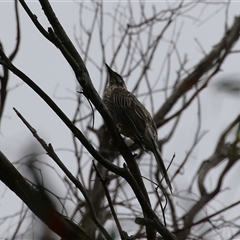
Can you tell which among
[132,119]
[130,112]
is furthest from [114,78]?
[132,119]

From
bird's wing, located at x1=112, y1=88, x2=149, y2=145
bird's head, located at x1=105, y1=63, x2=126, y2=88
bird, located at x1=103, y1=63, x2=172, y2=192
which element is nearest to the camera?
bird, located at x1=103, y1=63, x2=172, y2=192

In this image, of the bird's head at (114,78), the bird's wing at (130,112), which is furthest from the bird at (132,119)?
the bird's head at (114,78)

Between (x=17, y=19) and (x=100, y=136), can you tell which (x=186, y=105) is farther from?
(x=17, y=19)

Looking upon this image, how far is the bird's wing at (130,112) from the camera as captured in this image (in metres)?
5.09

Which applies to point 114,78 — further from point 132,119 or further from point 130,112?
point 132,119

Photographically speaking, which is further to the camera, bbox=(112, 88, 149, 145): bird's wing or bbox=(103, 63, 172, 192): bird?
bbox=(112, 88, 149, 145): bird's wing

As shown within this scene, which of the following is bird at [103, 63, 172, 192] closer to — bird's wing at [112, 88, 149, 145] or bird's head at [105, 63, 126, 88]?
bird's wing at [112, 88, 149, 145]

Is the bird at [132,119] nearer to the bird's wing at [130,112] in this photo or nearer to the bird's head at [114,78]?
the bird's wing at [130,112]

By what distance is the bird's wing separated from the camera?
509 cm

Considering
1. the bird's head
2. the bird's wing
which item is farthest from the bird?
the bird's head

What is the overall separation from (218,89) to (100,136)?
5.79m

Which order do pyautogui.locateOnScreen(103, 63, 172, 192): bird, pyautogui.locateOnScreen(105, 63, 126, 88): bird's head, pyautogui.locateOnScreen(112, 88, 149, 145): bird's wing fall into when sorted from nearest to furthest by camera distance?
pyautogui.locateOnScreen(103, 63, 172, 192): bird < pyautogui.locateOnScreen(112, 88, 149, 145): bird's wing < pyautogui.locateOnScreen(105, 63, 126, 88): bird's head

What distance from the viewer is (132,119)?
5309mm

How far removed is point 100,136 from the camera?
6.87m
